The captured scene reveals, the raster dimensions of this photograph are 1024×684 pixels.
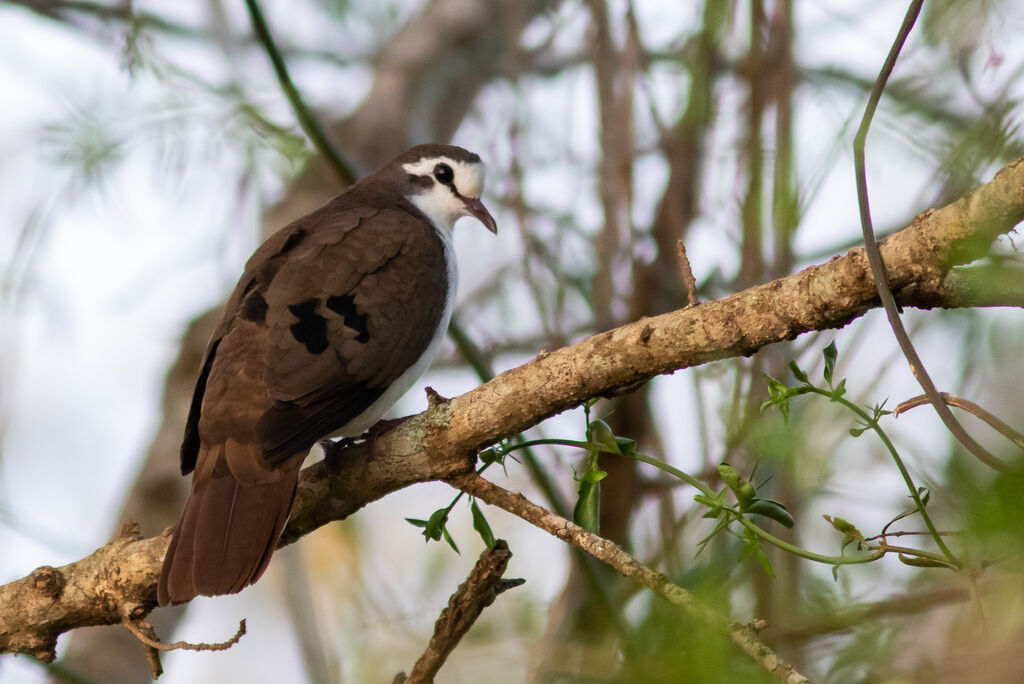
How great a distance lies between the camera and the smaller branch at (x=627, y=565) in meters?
1.74

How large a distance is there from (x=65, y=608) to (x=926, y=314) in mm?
2939

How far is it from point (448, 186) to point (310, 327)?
142cm

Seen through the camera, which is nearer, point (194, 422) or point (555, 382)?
point (555, 382)

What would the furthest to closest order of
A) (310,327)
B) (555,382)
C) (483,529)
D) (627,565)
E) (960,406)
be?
(310,327)
(555,382)
(483,529)
(627,565)
(960,406)

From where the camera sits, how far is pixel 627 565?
2.20 meters

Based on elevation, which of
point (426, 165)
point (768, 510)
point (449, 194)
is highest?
point (426, 165)

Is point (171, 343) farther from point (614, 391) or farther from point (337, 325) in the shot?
point (614, 391)

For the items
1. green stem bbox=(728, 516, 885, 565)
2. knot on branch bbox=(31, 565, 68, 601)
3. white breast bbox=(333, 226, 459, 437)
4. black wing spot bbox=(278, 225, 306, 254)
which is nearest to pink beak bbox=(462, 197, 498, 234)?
white breast bbox=(333, 226, 459, 437)

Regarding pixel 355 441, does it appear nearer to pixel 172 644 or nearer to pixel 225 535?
pixel 225 535

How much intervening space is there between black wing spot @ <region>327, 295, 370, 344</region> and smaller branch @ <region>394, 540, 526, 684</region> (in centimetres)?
120

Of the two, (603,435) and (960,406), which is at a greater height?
(603,435)

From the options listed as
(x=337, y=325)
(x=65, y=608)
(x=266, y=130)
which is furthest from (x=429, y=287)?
(x=266, y=130)

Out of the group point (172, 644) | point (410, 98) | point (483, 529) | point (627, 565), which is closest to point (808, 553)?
point (627, 565)

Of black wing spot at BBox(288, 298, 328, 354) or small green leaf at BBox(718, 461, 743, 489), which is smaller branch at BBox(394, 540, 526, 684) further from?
black wing spot at BBox(288, 298, 328, 354)
